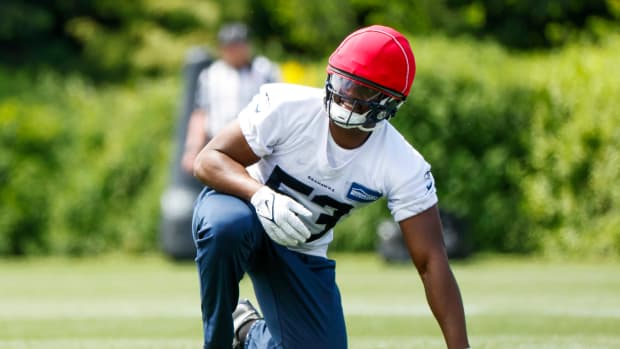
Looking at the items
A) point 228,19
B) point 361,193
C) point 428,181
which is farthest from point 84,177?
point 228,19

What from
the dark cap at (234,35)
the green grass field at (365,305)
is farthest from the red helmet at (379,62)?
the dark cap at (234,35)

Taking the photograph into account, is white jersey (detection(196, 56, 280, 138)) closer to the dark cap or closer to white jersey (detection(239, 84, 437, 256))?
the dark cap

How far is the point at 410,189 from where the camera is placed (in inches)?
160

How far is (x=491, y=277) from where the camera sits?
32.2ft

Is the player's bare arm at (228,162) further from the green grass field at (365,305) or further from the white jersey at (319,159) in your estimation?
the green grass field at (365,305)

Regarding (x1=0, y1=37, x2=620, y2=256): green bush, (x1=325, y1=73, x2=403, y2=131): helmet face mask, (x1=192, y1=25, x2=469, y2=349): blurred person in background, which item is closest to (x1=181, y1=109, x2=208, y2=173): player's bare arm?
(x1=0, y1=37, x2=620, y2=256): green bush

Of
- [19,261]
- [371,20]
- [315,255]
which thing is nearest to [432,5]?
[371,20]

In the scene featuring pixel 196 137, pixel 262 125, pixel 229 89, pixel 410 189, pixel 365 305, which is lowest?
pixel 365 305

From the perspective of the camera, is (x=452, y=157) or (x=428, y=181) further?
(x=452, y=157)

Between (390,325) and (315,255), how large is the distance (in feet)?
7.13

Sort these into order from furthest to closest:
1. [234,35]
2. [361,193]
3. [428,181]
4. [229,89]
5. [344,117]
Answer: [229,89] → [234,35] → [361,193] → [428,181] → [344,117]

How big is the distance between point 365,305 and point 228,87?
2324mm

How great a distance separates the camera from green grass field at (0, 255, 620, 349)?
5887mm

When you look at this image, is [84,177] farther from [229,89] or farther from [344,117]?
[344,117]
